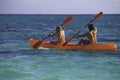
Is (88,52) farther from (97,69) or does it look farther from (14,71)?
(14,71)

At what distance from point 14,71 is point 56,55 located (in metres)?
4.52

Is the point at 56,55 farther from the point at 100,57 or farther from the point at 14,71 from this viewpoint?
the point at 14,71

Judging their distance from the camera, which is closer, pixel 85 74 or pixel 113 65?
pixel 85 74

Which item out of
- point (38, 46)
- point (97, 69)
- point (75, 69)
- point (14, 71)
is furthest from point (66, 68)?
point (38, 46)

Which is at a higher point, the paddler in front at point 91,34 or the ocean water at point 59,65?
the paddler in front at point 91,34

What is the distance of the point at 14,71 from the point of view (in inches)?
541

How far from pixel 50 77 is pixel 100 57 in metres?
5.25

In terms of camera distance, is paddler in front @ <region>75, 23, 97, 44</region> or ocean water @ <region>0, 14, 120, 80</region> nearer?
ocean water @ <region>0, 14, 120, 80</region>

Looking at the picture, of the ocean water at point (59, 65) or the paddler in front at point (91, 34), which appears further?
the paddler in front at point (91, 34)

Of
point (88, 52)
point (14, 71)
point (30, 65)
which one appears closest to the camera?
point (14, 71)

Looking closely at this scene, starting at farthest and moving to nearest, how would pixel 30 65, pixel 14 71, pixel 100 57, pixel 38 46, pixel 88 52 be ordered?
1. pixel 38 46
2. pixel 88 52
3. pixel 100 57
4. pixel 30 65
5. pixel 14 71

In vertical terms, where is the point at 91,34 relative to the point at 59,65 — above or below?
above

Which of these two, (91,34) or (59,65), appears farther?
(91,34)

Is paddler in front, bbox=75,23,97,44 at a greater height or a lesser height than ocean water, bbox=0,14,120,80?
greater
